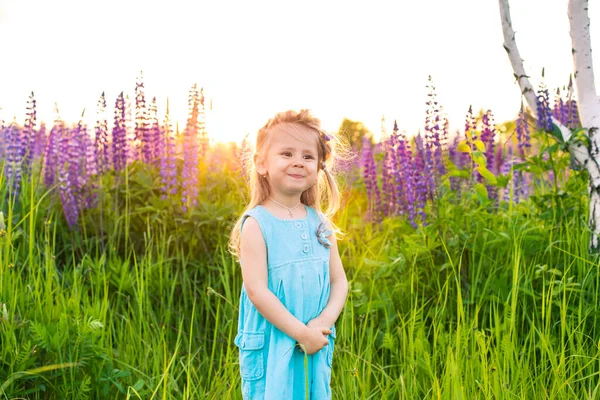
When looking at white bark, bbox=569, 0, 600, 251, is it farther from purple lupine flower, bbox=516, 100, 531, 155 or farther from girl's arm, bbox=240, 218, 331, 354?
girl's arm, bbox=240, 218, 331, 354

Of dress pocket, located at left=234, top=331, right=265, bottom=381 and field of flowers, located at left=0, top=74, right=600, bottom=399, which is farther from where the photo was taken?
field of flowers, located at left=0, top=74, right=600, bottom=399

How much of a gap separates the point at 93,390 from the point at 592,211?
3.07m

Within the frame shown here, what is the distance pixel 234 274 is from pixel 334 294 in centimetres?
171

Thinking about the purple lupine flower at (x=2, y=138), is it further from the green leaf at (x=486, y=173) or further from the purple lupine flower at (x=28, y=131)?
the green leaf at (x=486, y=173)

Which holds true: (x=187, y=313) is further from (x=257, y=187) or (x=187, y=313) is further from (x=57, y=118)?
(x=57, y=118)

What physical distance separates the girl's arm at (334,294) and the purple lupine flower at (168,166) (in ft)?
6.92

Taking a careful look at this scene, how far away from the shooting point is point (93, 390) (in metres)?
2.96

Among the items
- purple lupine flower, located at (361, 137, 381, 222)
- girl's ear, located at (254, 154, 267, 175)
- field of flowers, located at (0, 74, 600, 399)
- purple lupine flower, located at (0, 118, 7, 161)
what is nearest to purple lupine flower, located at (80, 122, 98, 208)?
field of flowers, located at (0, 74, 600, 399)

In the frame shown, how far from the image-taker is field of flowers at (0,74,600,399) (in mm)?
2867

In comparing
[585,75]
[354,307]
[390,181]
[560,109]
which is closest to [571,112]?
[560,109]

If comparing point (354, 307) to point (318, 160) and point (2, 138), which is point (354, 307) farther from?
point (2, 138)

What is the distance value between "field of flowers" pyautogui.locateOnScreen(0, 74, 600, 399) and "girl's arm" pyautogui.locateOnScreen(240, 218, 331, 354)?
0.40 metres

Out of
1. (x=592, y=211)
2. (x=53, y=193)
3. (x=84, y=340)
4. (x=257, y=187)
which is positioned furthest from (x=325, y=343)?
(x=53, y=193)

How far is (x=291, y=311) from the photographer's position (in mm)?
2297
